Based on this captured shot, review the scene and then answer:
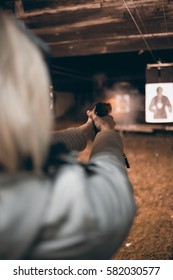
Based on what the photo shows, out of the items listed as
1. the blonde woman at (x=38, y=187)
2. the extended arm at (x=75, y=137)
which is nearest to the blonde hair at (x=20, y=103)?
A: the blonde woman at (x=38, y=187)

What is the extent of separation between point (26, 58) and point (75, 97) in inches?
403

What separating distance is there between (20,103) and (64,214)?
40 cm

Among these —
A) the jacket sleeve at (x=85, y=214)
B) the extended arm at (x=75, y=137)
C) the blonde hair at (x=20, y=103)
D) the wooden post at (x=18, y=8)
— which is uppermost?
the wooden post at (x=18, y=8)

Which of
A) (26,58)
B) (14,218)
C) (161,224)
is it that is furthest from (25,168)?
(161,224)

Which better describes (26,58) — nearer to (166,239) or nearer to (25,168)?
(25,168)

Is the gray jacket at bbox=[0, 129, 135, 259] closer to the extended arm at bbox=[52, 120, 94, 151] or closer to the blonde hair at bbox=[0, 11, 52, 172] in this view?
the blonde hair at bbox=[0, 11, 52, 172]

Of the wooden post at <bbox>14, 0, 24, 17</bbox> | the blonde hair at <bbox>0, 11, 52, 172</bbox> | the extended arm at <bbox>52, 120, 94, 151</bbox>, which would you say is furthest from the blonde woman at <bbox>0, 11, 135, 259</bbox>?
the wooden post at <bbox>14, 0, 24, 17</bbox>

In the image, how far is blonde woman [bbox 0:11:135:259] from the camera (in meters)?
0.88

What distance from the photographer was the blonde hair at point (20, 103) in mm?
925

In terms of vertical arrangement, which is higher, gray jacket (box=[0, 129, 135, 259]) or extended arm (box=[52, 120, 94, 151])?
extended arm (box=[52, 120, 94, 151])

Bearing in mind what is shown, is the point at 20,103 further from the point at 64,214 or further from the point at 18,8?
the point at 18,8

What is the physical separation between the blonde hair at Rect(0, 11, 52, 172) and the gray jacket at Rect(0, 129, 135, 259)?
77 mm

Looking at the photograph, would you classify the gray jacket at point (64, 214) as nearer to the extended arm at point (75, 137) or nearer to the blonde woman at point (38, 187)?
the blonde woman at point (38, 187)

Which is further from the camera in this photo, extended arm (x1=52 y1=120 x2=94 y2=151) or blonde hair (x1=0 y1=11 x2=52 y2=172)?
extended arm (x1=52 y1=120 x2=94 y2=151)
